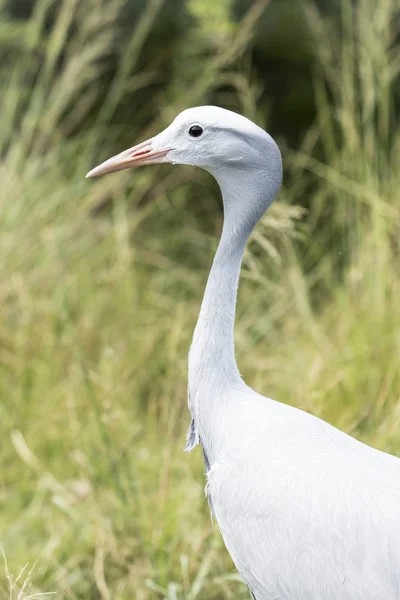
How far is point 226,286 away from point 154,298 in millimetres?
2505

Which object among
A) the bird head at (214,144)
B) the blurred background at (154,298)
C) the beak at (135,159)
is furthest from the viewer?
the blurred background at (154,298)

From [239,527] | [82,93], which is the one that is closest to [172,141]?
[239,527]

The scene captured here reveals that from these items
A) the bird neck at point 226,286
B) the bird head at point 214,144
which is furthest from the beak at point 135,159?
the bird neck at point 226,286

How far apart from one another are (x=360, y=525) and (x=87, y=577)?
4.34 ft

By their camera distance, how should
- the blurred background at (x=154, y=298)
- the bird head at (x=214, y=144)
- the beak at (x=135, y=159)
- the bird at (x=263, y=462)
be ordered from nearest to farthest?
1. the bird at (x=263, y=462)
2. the bird head at (x=214, y=144)
3. the beak at (x=135, y=159)
4. the blurred background at (x=154, y=298)

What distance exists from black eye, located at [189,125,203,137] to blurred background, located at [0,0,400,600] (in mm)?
557

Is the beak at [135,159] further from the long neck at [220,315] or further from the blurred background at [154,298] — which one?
the blurred background at [154,298]

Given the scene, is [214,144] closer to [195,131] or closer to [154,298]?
[195,131]

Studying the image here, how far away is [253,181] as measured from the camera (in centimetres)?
265

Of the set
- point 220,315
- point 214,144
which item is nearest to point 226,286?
point 220,315

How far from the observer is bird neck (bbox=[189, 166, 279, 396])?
267 centimetres

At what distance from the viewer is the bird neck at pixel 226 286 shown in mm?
2670

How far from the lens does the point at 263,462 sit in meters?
2.50

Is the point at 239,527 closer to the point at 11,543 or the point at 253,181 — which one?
the point at 253,181
